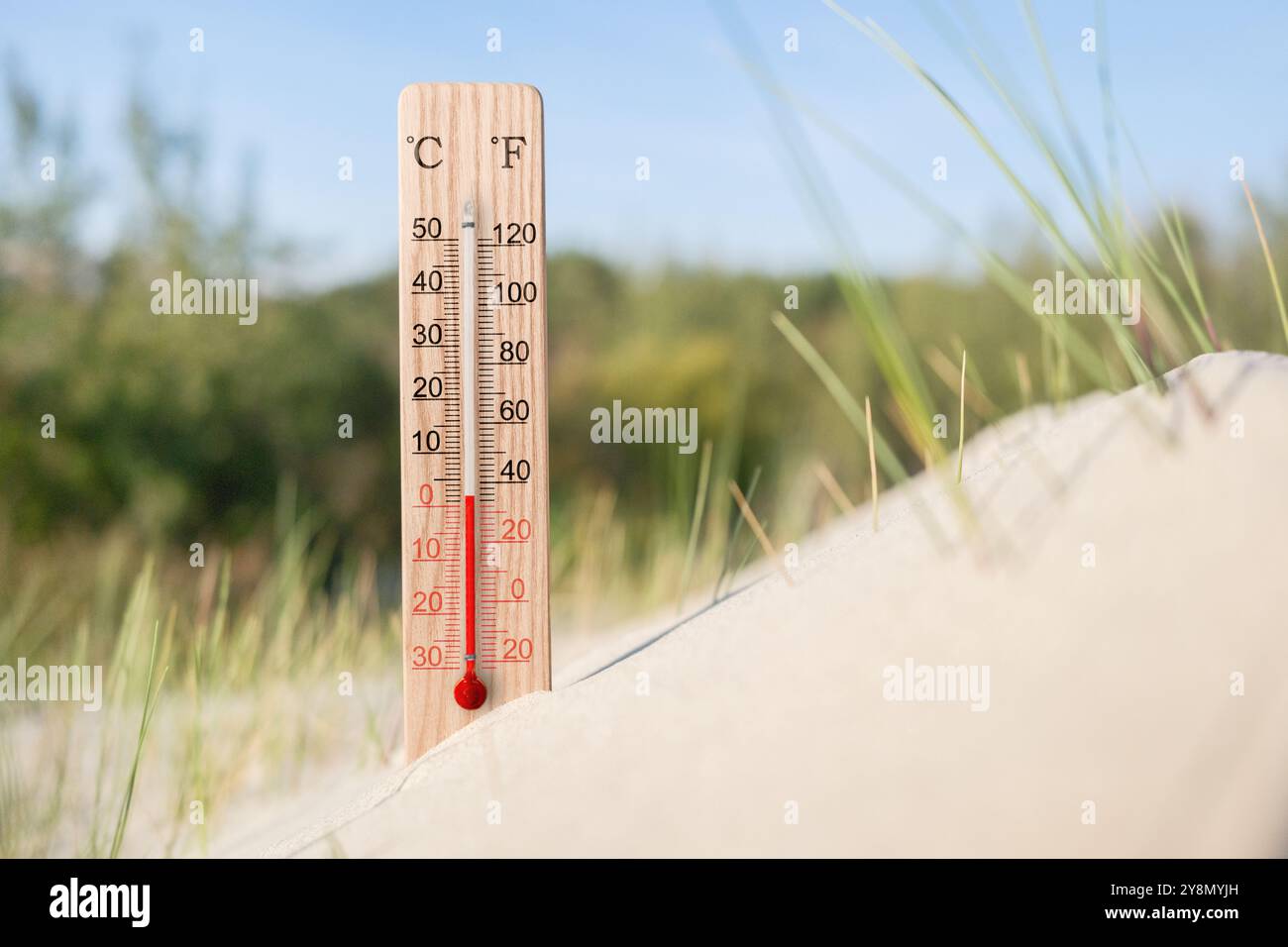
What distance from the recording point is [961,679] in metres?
1.21

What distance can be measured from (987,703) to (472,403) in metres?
0.97

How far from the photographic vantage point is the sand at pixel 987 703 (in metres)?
1.10

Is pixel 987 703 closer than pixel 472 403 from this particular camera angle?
Yes

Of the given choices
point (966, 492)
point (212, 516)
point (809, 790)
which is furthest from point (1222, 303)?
point (212, 516)

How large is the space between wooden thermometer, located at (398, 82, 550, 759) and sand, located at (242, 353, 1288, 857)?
153 millimetres

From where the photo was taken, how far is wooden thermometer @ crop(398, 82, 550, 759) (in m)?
1.61

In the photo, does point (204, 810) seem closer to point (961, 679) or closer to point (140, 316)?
point (961, 679)

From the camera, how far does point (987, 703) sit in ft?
3.92

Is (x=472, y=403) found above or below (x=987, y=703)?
above

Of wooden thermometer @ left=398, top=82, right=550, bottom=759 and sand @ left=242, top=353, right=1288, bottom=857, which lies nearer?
sand @ left=242, top=353, right=1288, bottom=857

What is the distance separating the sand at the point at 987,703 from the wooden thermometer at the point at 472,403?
0.50ft
